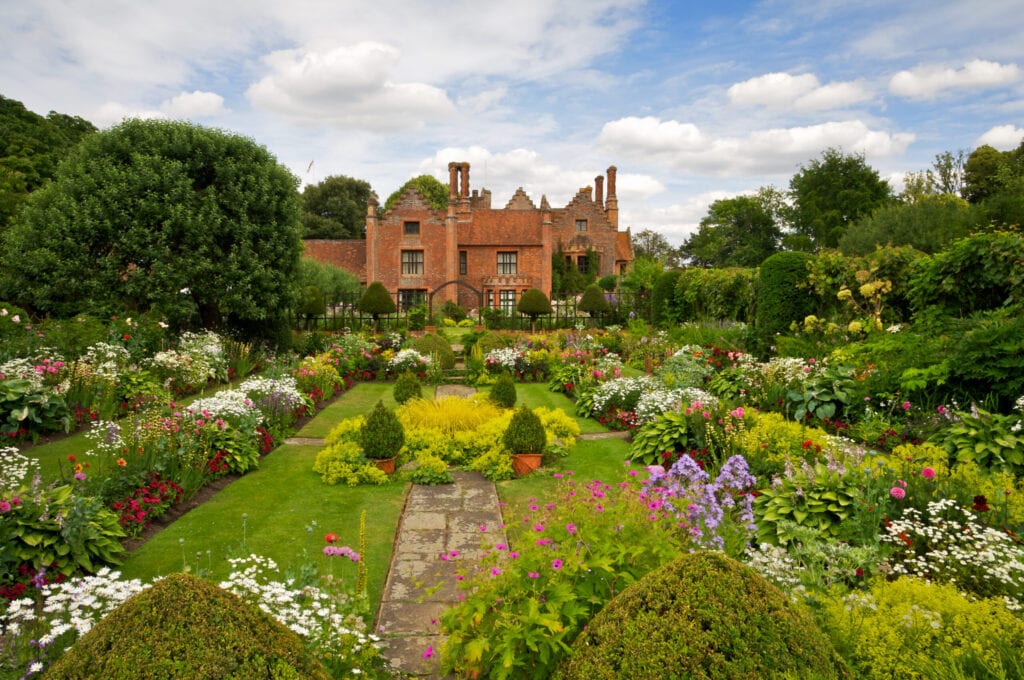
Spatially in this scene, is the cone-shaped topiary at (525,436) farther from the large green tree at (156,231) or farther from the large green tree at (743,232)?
the large green tree at (743,232)

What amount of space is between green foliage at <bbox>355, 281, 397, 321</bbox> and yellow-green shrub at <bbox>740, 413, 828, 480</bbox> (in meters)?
17.8

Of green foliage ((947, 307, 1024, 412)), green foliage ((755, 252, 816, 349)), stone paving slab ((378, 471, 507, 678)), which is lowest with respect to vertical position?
stone paving slab ((378, 471, 507, 678))

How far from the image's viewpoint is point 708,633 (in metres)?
1.94

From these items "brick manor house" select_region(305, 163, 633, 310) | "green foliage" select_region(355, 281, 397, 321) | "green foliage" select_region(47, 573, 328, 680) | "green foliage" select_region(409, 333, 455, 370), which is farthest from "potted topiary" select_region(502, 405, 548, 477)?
"brick manor house" select_region(305, 163, 633, 310)

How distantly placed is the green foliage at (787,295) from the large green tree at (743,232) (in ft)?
117

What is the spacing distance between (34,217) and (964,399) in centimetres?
1726

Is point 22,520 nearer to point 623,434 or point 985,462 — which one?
point 623,434

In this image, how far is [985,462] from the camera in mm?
5645

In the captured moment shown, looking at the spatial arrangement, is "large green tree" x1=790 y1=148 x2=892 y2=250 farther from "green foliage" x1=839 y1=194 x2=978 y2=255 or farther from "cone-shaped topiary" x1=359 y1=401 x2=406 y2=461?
"cone-shaped topiary" x1=359 y1=401 x2=406 y2=461

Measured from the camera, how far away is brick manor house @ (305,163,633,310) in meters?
34.1

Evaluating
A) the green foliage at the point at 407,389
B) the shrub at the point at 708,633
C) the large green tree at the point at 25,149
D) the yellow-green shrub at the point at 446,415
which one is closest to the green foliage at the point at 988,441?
the shrub at the point at 708,633

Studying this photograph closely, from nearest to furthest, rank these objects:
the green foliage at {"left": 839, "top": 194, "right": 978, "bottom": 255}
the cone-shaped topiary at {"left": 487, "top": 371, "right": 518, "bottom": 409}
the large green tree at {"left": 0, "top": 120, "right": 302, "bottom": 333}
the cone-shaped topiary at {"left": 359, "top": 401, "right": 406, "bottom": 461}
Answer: the cone-shaped topiary at {"left": 359, "top": 401, "right": 406, "bottom": 461}, the cone-shaped topiary at {"left": 487, "top": 371, "right": 518, "bottom": 409}, the large green tree at {"left": 0, "top": 120, "right": 302, "bottom": 333}, the green foliage at {"left": 839, "top": 194, "right": 978, "bottom": 255}

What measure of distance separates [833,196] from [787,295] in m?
39.3

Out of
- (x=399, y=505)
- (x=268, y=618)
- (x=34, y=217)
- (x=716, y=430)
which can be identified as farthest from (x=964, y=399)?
(x=34, y=217)
